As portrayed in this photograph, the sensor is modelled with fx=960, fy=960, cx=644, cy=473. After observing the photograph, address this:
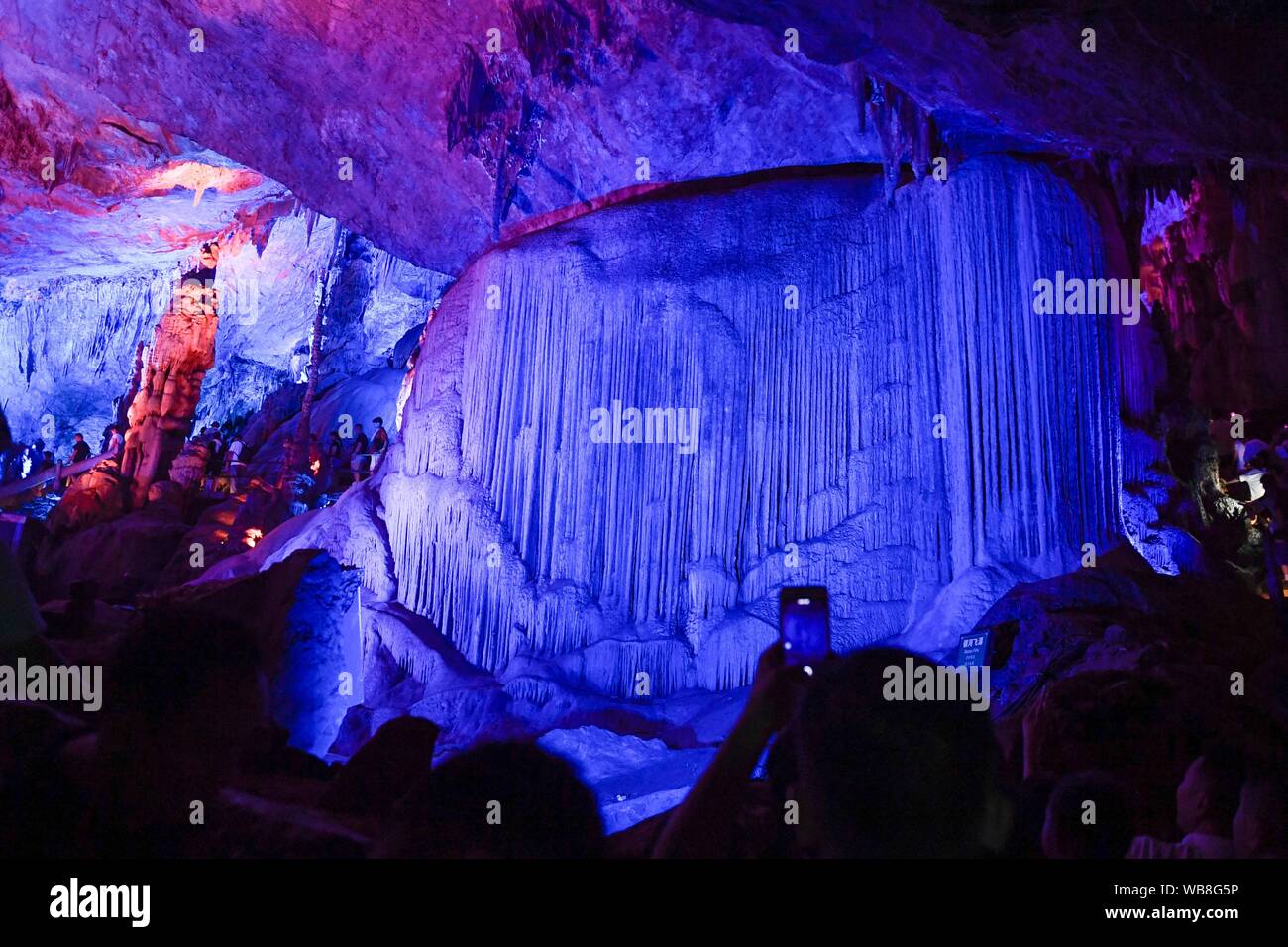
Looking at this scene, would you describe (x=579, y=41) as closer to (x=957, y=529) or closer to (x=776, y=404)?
(x=776, y=404)

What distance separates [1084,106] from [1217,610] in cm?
341

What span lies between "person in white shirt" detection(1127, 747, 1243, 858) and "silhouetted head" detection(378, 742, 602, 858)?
55.1 inches

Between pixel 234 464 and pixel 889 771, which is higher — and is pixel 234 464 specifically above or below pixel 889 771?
above

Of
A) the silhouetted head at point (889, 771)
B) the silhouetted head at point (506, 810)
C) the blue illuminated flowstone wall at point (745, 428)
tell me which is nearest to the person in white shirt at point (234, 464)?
the blue illuminated flowstone wall at point (745, 428)

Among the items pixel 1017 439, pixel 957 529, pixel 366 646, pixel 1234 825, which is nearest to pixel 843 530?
pixel 957 529

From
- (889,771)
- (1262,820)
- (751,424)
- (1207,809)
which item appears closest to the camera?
(889,771)

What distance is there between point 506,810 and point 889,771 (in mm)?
656

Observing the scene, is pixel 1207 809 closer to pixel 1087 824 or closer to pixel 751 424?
pixel 1087 824

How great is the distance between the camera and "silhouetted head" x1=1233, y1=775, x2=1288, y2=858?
7.23ft

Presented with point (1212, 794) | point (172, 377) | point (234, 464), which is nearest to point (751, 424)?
point (1212, 794)

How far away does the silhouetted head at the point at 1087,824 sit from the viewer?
224cm

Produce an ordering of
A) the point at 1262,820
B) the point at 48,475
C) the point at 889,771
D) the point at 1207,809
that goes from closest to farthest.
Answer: the point at 889,771 < the point at 1262,820 < the point at 1207,809 < the point at 48,475

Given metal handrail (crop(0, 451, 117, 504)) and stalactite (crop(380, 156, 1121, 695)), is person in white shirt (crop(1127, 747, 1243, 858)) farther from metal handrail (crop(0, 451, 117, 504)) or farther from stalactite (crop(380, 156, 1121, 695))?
metal handrail (crop(0, 451, 117, 504))

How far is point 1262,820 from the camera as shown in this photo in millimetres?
2225
